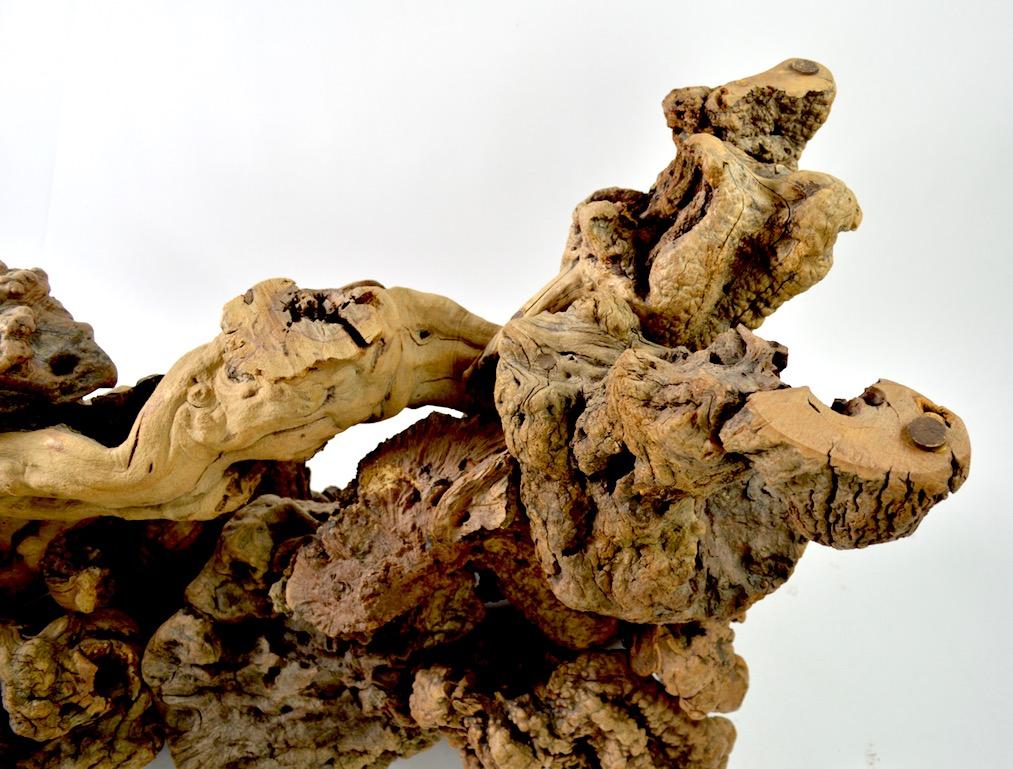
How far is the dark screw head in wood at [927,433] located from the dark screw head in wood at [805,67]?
0.63 meters

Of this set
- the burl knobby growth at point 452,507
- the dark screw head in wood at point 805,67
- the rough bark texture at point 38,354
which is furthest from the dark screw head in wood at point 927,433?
the rough bark texture at point 38,354

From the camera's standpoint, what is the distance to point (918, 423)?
828 mm

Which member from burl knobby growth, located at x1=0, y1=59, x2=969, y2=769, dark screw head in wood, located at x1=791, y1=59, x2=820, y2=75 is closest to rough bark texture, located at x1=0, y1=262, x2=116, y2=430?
burl knobby growth, located at x1=0, y1=59, x2=969, y2=769

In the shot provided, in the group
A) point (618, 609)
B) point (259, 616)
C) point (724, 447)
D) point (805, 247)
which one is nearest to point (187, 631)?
point (259, 616)

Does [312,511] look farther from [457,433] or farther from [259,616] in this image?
[457,433]

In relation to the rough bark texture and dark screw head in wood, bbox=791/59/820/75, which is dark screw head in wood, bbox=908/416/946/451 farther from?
the rough bark texture

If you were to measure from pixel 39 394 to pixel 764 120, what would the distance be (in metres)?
1.08

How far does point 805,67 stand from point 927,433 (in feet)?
2.17

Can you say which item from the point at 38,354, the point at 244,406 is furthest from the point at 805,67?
the point at 38,354

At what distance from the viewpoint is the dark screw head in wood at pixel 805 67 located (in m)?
1.27

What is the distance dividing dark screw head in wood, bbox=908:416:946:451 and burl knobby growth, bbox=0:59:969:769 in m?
0.03

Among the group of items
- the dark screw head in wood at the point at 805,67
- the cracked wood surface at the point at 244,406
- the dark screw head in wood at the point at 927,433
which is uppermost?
the dark screw head in wood at the point at 805,67

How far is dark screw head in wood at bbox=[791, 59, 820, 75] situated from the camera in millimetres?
1271

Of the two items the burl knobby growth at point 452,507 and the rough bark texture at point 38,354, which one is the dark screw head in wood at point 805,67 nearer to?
the burl knobby growth at point 452,507
